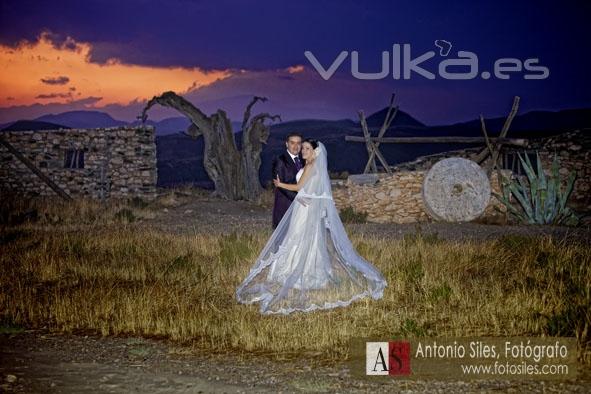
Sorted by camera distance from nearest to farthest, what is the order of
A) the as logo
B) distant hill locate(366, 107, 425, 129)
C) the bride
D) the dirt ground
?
the dirt ground
the as logo
the bride
distant hill locate(366, 107, 425, 129)

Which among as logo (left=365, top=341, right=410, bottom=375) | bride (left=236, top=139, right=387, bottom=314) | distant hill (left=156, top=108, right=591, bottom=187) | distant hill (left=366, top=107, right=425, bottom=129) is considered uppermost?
distant hill (left=366, top=107, right=425, bottom=129)

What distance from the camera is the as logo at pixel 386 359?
5.36 meters

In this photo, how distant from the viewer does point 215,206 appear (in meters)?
20.0

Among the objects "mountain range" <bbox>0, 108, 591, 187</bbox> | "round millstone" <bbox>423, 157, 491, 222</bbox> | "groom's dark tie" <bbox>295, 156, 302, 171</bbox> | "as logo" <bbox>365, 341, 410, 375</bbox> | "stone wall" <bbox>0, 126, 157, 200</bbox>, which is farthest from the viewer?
"mountain range" <bbox>0, 108, 591, 187</bbox>

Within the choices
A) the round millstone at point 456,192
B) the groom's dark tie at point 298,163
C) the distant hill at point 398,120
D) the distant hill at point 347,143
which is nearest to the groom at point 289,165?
the groom's dark tie at point 298,163

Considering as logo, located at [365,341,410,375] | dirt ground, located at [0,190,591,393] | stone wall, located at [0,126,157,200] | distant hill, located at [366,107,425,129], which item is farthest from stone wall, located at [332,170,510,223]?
distant hill, located at [366,107,425,129]

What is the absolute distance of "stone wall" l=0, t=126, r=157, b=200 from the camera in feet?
74.2

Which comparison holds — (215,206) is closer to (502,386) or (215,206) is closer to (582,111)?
(502,386)

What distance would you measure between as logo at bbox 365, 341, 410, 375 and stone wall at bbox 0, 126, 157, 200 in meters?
17.9

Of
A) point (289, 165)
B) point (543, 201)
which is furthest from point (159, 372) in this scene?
point (543, 201)

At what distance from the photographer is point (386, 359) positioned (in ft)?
17.8

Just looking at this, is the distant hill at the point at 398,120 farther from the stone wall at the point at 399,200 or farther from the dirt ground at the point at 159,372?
the dirt ground at the point at 159,372

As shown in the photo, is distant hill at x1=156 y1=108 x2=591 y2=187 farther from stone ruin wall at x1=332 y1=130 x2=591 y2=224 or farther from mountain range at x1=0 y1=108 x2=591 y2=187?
stone ruin wall at x1=332 y1=130 x2=591 y2=224

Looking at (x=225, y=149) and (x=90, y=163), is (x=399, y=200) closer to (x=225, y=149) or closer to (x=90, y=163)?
(x=225, y=149)
